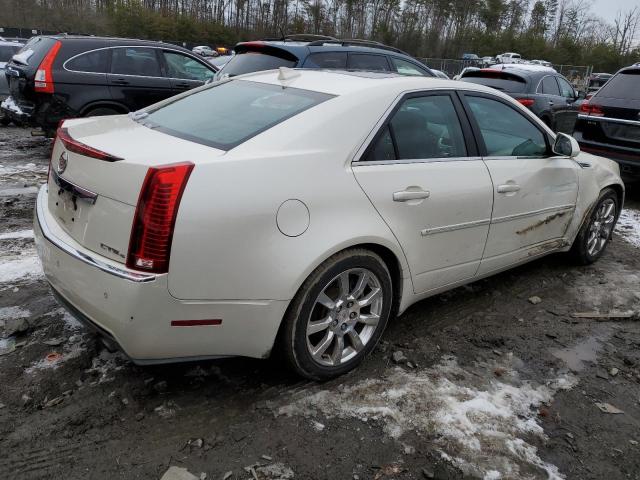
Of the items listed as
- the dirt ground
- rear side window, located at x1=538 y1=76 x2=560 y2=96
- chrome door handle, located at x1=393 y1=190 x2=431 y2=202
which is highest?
rear side window, located at x1=538 y1=76 x2=560 y2=96

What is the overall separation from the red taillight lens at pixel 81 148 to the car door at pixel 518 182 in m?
2.27

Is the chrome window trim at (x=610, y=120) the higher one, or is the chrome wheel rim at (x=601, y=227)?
the chrome window trim at (x=610, y=120)

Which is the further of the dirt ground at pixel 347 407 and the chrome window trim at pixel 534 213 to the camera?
the chrome window trim at pixel 534 213

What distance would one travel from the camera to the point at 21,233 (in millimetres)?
4793

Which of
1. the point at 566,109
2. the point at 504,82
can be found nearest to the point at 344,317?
the point at 504,82

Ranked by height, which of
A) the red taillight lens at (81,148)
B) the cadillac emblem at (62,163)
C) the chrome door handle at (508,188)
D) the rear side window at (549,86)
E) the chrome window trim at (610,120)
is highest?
the rear side window at (549,86)

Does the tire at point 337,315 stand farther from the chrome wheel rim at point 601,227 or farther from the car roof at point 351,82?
the chrome wheel rim at point 601,227

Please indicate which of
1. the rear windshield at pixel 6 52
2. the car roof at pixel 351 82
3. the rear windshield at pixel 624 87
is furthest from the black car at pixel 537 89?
the rear windshield at pixel 6 52

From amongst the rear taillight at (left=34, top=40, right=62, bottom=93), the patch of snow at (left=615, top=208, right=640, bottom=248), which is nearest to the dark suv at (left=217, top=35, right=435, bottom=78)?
the rear taillight at (left=34, top=40, right=62, bottom=93)

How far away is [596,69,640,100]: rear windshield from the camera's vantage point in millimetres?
7047

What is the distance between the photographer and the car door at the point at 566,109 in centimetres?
1062

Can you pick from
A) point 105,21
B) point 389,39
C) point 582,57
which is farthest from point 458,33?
point 105,21

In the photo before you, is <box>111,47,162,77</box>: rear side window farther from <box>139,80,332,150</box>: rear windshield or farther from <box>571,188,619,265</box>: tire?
<box>571,188,619,265</box>: tire

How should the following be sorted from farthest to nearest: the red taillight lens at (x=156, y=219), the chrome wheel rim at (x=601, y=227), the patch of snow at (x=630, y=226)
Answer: the patch of snow at (x=630, y=226), the chrome wheel rim at (x=601, y=227), the red taillight lens at (x=156, y=219)
